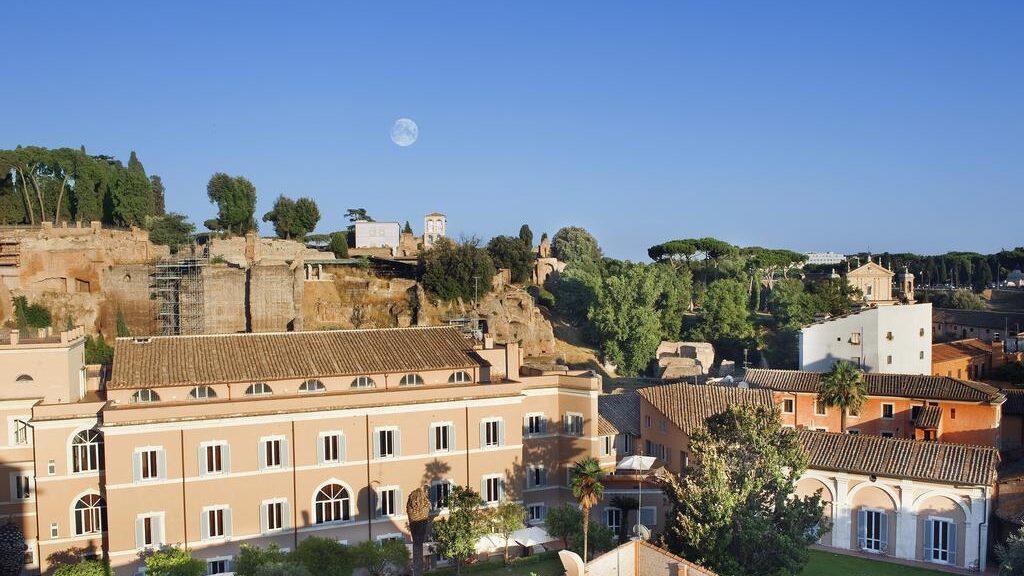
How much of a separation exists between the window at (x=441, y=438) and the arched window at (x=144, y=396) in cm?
1009

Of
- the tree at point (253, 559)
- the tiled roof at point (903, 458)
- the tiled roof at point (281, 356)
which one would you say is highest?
the tiled roof at point (281, 356)

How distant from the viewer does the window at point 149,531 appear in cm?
2633

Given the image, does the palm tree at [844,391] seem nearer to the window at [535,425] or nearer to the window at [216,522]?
the window at [535,425]

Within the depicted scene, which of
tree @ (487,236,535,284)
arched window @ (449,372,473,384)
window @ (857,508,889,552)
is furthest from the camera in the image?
tree @ (487,236,535,284)

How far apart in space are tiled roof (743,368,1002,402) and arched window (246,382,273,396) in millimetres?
23640

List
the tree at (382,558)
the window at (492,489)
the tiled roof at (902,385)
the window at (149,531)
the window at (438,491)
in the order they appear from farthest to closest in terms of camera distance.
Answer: the tiled roof at (902,385)
the window at (492,489)
the window at (438,491)
the window at (149,531)
the tree at (382,558)

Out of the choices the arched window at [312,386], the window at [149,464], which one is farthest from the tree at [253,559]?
the arched window at [312,386]

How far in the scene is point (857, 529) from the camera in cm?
2880

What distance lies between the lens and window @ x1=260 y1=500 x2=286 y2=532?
91.0 ft

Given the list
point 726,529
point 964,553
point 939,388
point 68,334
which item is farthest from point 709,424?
point 68,334

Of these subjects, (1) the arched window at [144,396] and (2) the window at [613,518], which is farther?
(2) the window at [613,518]

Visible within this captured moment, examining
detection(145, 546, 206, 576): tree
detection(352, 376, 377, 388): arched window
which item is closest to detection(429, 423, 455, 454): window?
detection(352, 376, 377, 388): arched window

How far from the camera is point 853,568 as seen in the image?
A: 26.6 meters

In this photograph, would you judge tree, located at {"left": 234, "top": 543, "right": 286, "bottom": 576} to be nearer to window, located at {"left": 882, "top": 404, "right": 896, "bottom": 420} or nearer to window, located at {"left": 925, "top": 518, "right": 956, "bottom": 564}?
window, located at {"left": 925, "top": 518, "right": 956, "bottom": 564}
